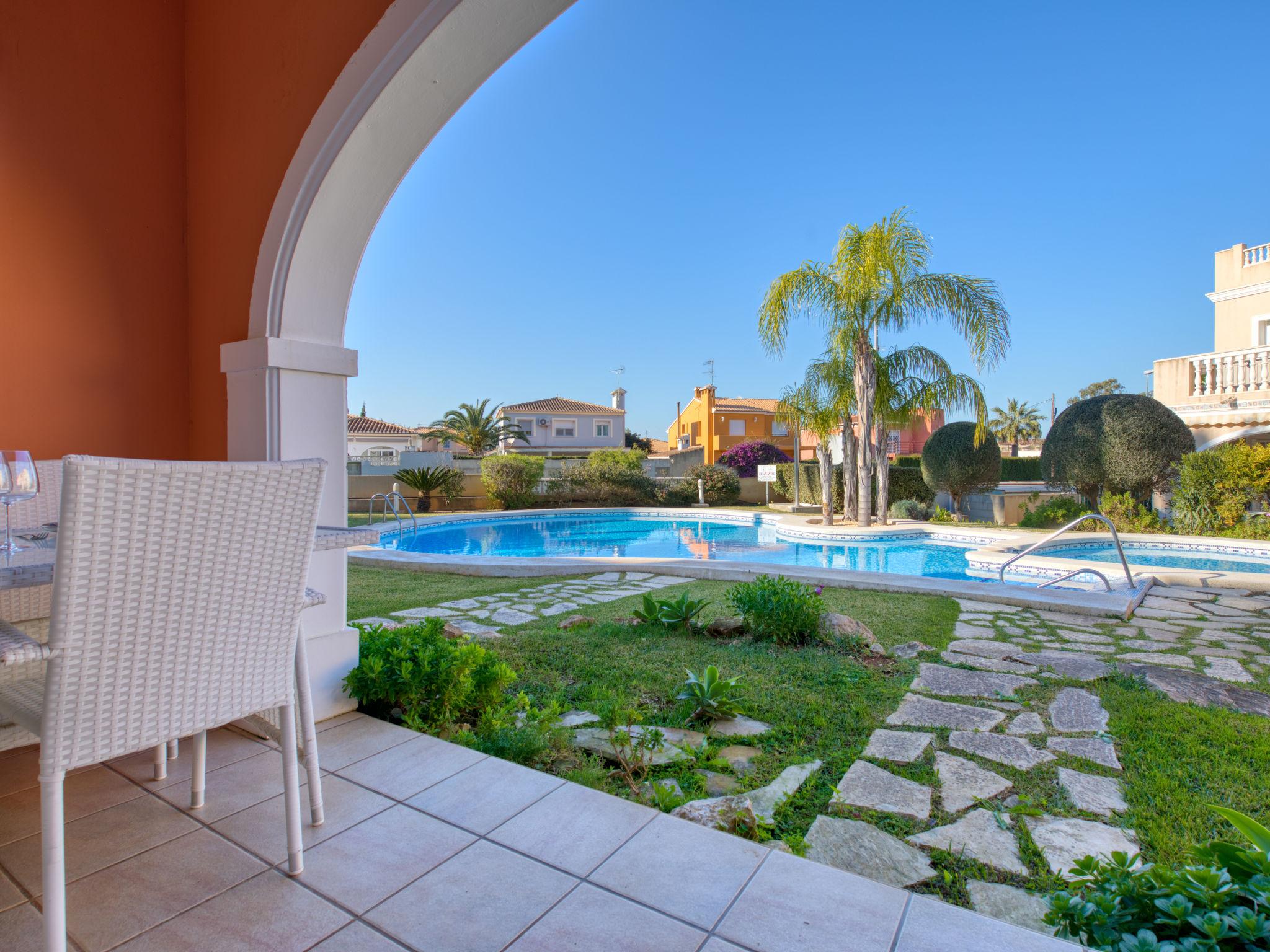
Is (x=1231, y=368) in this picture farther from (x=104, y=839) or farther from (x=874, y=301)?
(x=104, y=839)

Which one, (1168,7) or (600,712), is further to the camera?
(1168,7)

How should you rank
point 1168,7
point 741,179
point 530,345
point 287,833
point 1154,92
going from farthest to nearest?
point 530,345 → point 741,179 → point 1154,92 → point 1168,7 → point 287,833

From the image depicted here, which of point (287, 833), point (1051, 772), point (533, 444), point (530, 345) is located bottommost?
point (1051, 772)

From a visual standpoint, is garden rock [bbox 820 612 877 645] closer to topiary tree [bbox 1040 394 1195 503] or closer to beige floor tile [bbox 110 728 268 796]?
beige floor tile [bbox 110 728 268 796]

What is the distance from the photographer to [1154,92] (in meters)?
13.6

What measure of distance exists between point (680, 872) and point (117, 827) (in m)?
1.54

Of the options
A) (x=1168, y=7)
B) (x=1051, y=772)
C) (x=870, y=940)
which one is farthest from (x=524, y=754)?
(x=1168, y=7)

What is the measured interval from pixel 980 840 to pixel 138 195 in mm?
3886

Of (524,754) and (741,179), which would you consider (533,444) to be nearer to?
(741,179)

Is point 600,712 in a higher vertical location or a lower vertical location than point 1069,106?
lower

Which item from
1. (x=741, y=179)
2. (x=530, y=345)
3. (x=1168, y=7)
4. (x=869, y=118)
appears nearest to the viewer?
(x=1168, y=7)

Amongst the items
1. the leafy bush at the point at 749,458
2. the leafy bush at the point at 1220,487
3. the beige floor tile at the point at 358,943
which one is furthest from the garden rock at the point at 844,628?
the leafy bush at the point at 749,458

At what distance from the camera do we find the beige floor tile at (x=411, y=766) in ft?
6.48

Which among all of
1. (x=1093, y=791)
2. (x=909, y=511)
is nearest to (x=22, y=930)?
(x=1093, y=791)
